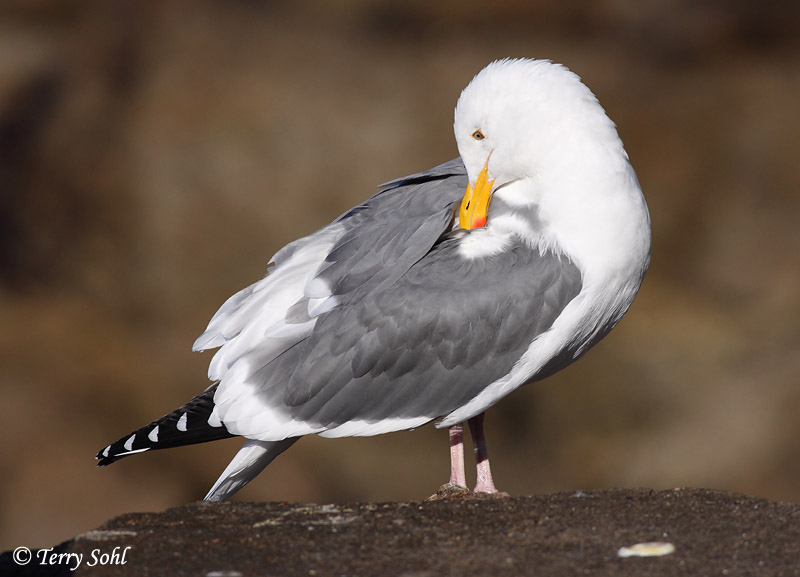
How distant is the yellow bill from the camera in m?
3.16

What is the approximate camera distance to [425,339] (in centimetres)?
316

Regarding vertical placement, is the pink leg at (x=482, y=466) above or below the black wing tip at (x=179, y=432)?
below

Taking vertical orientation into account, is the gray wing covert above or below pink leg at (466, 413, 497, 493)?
above

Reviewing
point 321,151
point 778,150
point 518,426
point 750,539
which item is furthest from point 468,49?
point 750,539

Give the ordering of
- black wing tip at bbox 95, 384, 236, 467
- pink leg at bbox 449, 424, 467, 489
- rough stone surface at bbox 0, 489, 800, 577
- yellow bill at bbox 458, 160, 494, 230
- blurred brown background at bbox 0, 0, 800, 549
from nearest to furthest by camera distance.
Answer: rough stone surface at bbox 0, 489, 800, 577, yellow bill at bbox 458, 160, 494, 230, black wing tip at bbox 95, 384, 236, 467, pink leg at bbox 449, 424, 467, 489, blurred brown background at bbox 0, 0, 800, 549

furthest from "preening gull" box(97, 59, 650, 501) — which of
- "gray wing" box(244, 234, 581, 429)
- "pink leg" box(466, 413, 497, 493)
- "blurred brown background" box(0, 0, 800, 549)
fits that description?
"blurred brown background" box(0, 0, 800, 549)

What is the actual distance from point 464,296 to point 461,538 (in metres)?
1.01

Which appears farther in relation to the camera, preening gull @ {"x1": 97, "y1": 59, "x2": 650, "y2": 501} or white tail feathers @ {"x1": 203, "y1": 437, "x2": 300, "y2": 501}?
white tail feathers @ {"x1": 203, "y1": 437, "x2": 300, "y2": 501}

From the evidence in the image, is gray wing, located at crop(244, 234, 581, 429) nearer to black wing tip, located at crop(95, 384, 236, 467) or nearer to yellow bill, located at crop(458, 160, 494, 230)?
yellow bill, located at crop(458, 160, 494, 230)

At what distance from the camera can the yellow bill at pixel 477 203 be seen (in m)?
3.16

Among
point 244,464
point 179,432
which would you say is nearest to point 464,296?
point 244,464

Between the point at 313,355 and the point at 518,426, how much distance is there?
446 cm

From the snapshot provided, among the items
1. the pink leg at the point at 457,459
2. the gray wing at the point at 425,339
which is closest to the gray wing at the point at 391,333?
the gray wing at the point at 425,339

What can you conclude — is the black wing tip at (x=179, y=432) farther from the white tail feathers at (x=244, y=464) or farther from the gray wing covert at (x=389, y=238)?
the gray wing covert at (x=389, y=238)
